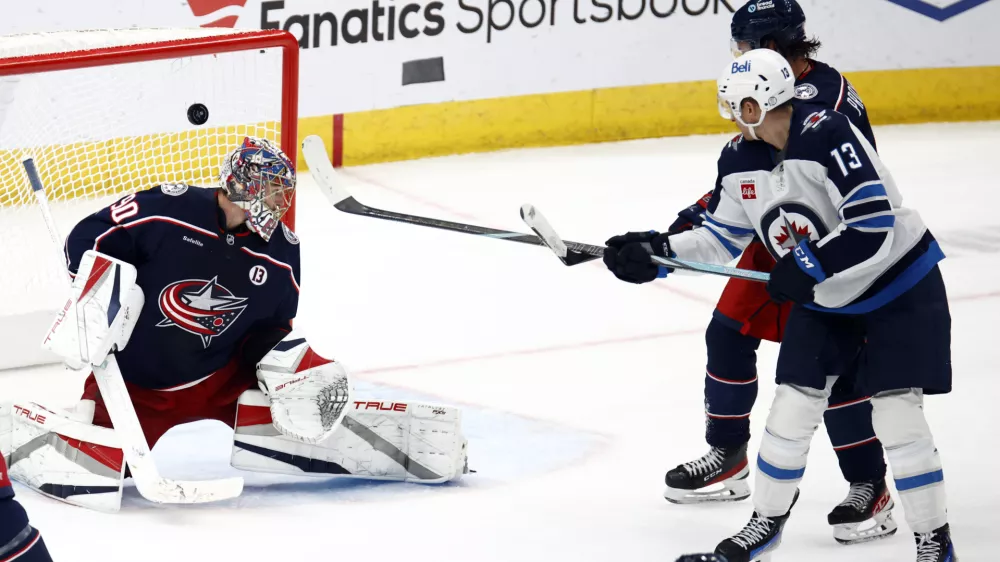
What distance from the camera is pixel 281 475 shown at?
11.7ft

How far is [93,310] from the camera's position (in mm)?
3135

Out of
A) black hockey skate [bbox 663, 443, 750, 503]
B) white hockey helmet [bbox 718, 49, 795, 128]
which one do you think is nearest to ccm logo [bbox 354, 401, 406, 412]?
black hockey skate [bbox 663, 443, 750, 503]

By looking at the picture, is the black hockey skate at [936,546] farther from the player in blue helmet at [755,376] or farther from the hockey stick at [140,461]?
the hockey stick at [140,461]

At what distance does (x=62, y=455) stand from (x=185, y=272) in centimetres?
46

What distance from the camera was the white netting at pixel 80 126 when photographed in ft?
13.8

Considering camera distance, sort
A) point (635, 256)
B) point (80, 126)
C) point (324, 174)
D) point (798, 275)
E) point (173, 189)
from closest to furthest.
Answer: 1. point (798, 275)
2. point (635, 256)
3. point (173, 189)
4. point (324, 174)
5. point (80, 126)

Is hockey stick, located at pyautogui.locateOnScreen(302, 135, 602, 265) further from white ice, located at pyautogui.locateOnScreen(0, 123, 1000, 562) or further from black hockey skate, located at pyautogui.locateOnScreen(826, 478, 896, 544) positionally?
black hockey skate, located at pyautogui.locateOnScreen(826, 478, 896, 544)

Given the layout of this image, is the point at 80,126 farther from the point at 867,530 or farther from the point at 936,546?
the point at 936,546

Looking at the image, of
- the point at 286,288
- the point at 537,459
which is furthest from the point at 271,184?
the point at 537,459

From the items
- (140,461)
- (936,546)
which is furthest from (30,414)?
(936,546)

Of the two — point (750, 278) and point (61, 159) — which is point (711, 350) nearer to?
point (750, 278)

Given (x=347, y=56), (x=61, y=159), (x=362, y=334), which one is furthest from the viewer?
(x=347, y=56)

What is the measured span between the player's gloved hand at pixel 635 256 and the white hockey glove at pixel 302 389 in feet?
2.15

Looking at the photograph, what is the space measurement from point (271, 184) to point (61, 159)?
1.37m
